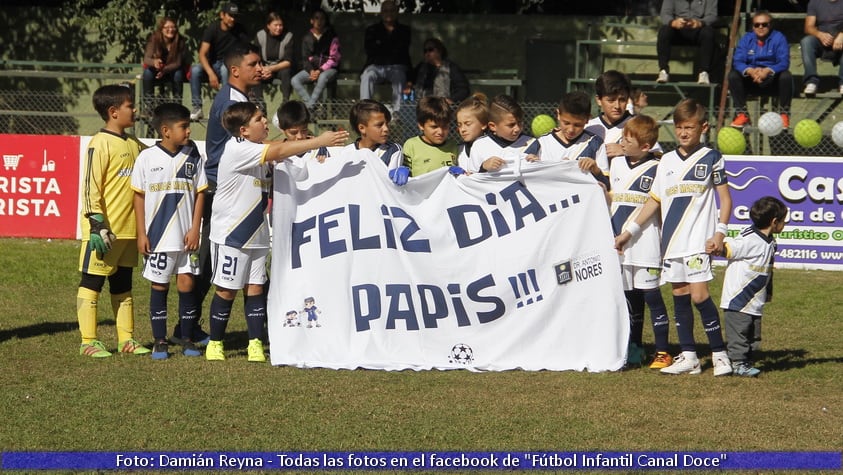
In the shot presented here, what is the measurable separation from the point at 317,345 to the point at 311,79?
1044 cm

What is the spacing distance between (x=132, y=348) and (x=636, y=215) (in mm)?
3724

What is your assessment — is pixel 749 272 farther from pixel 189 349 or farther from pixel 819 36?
pixel 819 36

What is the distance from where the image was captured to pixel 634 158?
8.14 m

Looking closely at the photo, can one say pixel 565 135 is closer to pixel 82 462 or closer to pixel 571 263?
pixel 571 263

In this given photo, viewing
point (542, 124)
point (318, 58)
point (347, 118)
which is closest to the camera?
point (542, 124)

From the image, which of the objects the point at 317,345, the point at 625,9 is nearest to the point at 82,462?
the point at 317,345

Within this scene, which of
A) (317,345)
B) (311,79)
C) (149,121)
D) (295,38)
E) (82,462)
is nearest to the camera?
(82,462)

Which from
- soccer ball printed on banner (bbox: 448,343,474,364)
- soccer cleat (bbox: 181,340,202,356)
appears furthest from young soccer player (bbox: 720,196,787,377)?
soccer cleat (bbox: 181,340,202,356)

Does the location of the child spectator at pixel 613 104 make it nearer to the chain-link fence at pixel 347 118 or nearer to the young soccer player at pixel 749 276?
the young soccer player at pixel 749 276

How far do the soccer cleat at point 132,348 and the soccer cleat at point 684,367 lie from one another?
3688 millimetres

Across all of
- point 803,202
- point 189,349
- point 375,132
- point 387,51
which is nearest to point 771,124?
point 803,202

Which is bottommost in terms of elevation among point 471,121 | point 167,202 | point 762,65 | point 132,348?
point 132,348

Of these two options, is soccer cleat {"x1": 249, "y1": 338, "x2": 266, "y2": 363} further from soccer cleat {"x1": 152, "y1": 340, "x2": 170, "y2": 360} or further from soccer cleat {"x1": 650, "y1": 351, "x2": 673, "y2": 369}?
soccer cleat {"x1": 650, "y1": 351, "x2": 673, "y2": 369}

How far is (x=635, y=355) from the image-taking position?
8.38m
